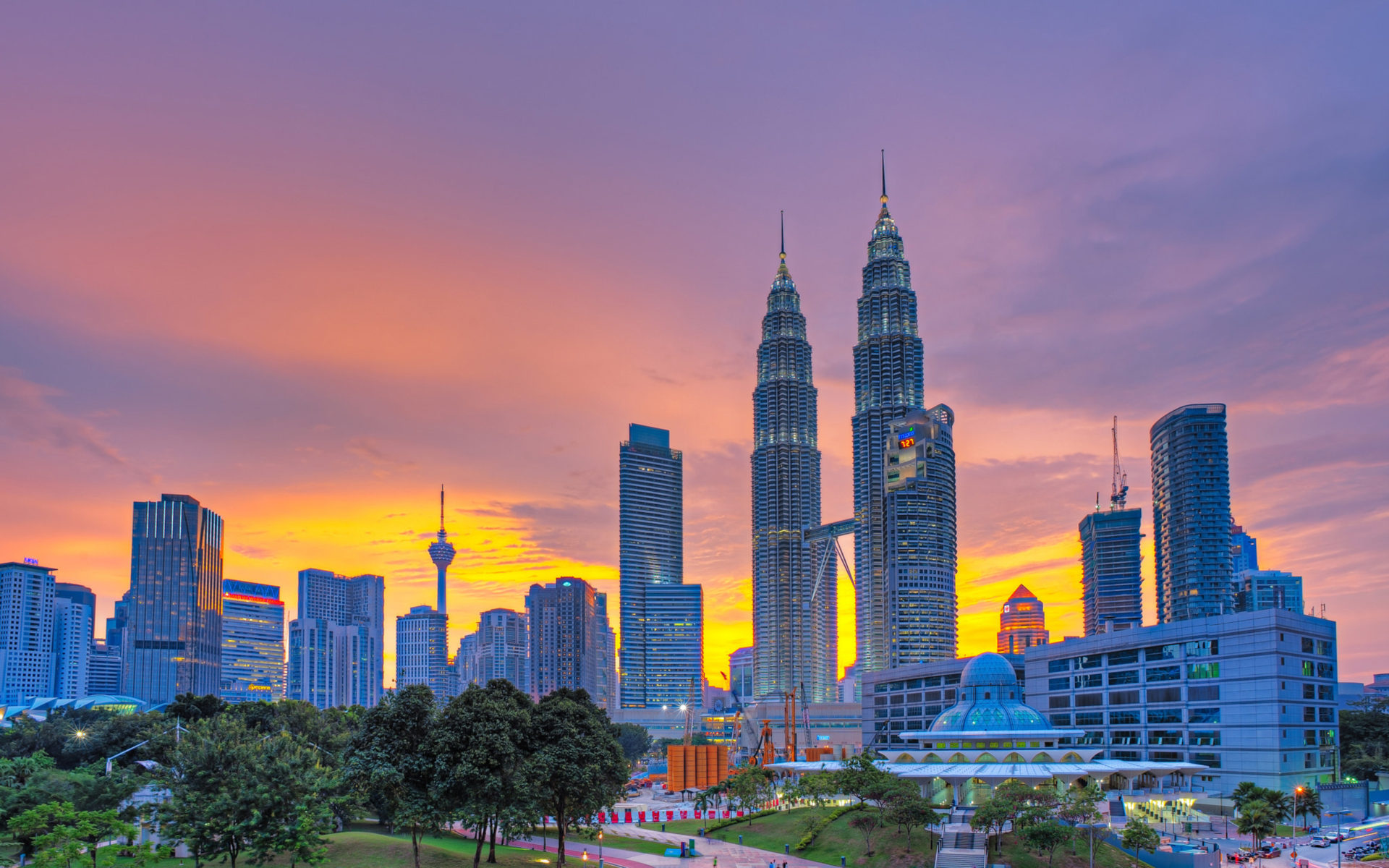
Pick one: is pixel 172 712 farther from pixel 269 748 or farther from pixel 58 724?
pixel 269 748

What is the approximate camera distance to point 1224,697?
145 metres

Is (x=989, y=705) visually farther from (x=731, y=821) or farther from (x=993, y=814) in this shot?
(x=993, y=814)

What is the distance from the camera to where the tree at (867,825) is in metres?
104

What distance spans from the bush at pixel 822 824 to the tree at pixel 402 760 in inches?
1642

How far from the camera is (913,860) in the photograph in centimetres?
9919

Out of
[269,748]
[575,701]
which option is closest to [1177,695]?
[575,701]

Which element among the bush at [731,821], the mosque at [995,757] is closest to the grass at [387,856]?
the bush at [731,821]

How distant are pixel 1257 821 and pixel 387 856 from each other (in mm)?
87385

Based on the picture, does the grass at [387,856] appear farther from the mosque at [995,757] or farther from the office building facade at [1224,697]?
the office building facade at [1224,697]

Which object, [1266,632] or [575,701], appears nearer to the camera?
[575,701]

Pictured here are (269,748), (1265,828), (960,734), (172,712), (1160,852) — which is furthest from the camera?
(172,712)

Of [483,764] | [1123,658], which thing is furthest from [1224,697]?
[483,764]

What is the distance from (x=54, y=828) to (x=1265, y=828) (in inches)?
4453

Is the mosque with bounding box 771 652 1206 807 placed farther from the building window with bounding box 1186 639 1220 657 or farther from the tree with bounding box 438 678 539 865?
the tree with bounding box 438 678 539 865
